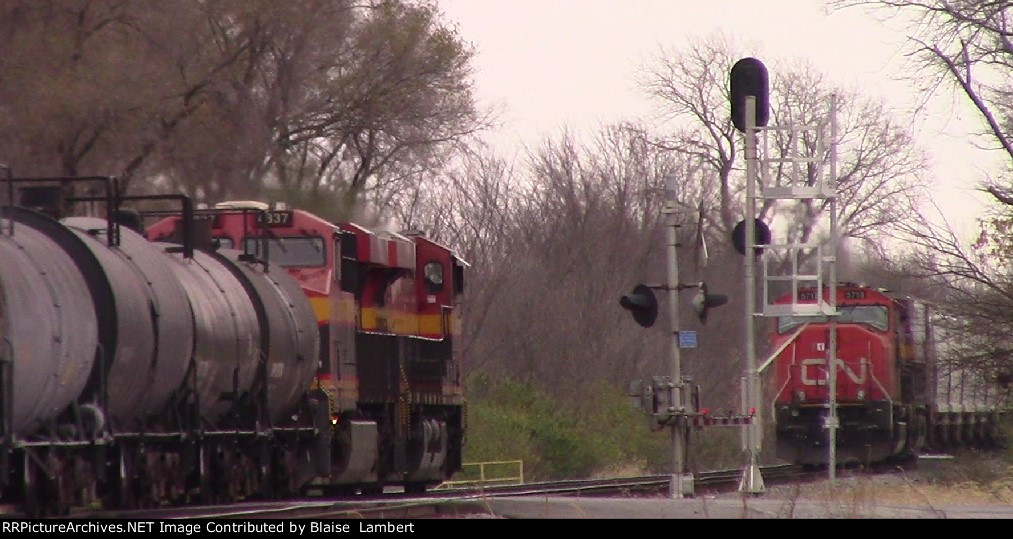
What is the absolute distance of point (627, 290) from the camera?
5381 cm

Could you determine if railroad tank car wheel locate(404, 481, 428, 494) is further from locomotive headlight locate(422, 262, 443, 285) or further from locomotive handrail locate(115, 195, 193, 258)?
locomotive handrail locate(115, 195, 193, 258)

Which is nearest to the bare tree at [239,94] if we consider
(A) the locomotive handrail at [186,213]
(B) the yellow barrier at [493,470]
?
(B) the yellow barrier at [493,470]

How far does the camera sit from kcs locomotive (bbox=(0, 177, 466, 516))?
1343cm

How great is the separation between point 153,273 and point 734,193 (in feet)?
142

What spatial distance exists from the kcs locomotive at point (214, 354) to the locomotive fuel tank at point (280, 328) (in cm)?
3

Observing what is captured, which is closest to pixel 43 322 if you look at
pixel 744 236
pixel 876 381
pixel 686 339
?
pixel 686 339

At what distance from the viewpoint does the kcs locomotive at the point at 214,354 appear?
13.4 metres

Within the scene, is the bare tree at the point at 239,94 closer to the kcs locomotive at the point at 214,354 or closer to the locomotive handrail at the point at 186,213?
the kcs locomotive at the point at 214,354

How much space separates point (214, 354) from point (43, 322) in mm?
3272

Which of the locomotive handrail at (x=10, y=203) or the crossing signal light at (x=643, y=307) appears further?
the crossing signal light at (x=643, y=307)

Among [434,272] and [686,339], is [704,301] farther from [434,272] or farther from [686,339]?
[434,272]

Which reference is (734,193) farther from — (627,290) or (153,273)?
(153,273)

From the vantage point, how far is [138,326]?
47.2 ft

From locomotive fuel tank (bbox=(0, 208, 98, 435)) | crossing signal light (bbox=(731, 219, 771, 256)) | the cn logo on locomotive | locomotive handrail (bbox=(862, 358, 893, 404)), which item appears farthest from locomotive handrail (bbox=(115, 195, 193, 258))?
locomotive handrail (bbox=(862, 358, 893, 404))
